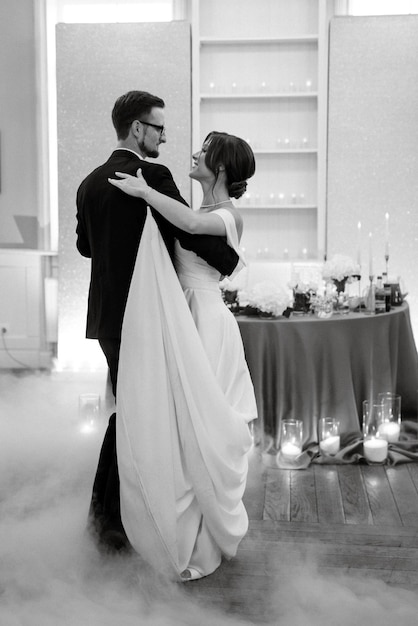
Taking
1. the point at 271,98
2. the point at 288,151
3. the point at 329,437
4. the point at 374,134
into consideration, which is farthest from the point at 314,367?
the point at 271,98

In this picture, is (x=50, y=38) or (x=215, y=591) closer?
(x=215, y=591)

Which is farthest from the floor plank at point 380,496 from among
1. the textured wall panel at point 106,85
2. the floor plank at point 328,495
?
the textured wall panel at point 106,85

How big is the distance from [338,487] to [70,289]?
313 centimetres

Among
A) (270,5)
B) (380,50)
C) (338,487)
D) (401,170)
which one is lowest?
(338,487)

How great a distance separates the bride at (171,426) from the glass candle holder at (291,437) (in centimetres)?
124

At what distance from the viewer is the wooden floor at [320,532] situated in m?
2.35

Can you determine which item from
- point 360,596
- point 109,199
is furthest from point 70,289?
point 360,596

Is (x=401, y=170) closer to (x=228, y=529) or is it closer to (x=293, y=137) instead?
(x=293, y=137)

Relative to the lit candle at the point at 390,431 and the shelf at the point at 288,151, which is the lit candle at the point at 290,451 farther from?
the shelf at the point at 288,151

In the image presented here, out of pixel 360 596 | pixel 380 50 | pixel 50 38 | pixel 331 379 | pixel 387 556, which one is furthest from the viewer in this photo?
pixel 50 38

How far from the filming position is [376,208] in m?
5.68

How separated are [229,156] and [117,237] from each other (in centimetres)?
50

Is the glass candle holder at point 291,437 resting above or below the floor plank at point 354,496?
above

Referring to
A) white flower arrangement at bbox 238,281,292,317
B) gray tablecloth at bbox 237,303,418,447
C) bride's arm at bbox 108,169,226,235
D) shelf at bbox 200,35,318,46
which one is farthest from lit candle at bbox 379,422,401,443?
shelf at bbox 200,35,318,46
